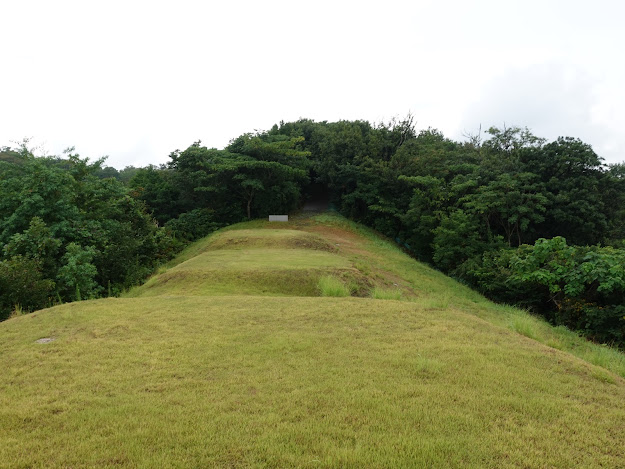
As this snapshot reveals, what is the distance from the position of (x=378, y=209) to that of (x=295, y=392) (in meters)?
24.4

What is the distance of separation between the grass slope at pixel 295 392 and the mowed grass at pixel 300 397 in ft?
0.05

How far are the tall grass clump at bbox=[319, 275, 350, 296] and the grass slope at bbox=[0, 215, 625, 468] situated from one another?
88.3 inches

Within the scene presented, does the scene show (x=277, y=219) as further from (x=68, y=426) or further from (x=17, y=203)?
(x=68, y=426)

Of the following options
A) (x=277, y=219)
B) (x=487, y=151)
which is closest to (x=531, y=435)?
(x=277, y=219)

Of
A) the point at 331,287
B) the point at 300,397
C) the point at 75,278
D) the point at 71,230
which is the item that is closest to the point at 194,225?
the point at 71,230

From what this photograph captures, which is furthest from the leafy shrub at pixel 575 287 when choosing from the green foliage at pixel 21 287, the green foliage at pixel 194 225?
the green foliage at pixel 194 225

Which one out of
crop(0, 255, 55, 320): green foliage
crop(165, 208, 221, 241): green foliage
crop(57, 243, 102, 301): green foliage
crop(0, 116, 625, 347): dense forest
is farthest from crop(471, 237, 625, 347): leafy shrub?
crop(165, 208, 221, 241): green foliage

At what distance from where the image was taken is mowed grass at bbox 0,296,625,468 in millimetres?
2812

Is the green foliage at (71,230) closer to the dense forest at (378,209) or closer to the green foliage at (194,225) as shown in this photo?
the dense forest at (378,209)

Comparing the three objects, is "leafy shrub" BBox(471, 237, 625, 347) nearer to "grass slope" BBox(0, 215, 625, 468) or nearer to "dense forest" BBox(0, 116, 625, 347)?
"dense forest" BBox(0, 116, 625, 347)

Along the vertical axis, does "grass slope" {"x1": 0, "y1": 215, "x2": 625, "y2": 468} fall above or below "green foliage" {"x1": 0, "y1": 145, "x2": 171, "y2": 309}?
below

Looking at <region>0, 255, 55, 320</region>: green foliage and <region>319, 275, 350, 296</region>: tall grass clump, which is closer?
<region>319, 275, 350, 296</region>: tall grass clump

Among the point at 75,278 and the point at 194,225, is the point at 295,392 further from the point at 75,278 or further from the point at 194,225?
the point at 194,225

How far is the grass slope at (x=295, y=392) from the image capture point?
2.82m
